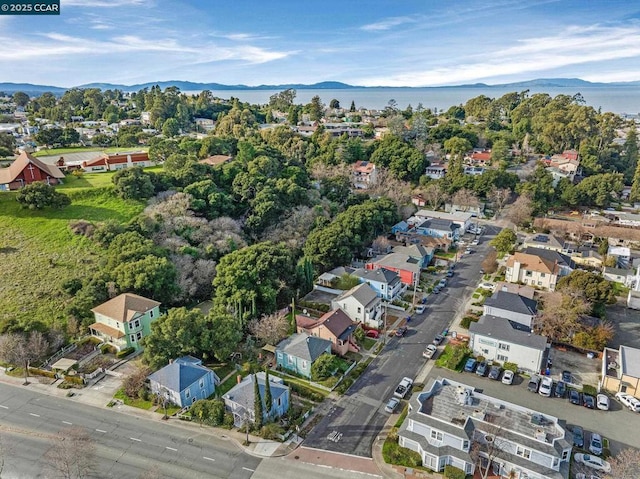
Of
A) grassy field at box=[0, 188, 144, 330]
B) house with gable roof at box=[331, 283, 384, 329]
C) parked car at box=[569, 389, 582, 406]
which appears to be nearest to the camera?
parked car at box=[569, 389, 582, 406]

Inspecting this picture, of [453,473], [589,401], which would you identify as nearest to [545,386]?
[589,401]

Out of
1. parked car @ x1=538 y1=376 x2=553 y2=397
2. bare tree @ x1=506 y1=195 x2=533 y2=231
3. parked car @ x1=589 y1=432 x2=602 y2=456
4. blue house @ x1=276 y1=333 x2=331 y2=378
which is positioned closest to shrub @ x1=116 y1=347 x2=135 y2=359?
blue house @ x1=276 y1=333 x2=331 y2=378

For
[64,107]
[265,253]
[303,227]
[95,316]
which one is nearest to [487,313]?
[265,253]

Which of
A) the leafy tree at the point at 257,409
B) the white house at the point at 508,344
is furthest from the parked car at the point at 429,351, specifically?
the leafy tree at the point at 257,409

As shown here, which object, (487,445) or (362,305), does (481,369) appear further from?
(362,305)

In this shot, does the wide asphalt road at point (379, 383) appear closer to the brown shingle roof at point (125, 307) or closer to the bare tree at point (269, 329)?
the bare tree at point (269, 329)

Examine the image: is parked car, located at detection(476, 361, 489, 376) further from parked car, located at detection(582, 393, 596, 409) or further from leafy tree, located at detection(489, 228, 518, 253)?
leafy tree, located at detection(489, 228, 518, 253)

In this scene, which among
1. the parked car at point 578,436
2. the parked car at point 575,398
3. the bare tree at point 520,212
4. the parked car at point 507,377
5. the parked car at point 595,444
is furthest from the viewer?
the bare tree at point 520,212
